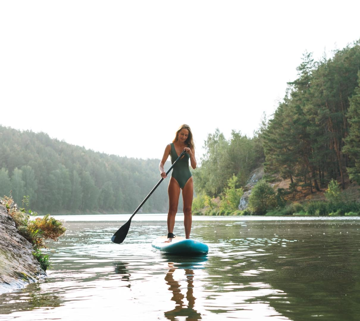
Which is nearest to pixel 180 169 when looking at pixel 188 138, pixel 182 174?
pixel 182 174

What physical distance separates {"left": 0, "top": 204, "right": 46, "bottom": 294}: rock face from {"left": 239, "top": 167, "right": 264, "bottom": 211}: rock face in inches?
2439

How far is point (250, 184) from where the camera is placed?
78.9 metres

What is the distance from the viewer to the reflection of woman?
13.5 ft

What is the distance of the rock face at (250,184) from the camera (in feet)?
227

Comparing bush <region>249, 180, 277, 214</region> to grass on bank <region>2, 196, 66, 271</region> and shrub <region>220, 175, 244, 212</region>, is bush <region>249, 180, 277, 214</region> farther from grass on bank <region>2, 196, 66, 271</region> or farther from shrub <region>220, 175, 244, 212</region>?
grass on bank <region>2, 196, 66, 271</region>

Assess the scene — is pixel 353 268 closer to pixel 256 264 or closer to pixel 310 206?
pixel 256 264

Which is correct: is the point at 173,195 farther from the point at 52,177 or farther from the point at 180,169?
the point at 52,177

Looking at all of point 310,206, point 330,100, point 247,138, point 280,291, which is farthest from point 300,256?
point 247,138

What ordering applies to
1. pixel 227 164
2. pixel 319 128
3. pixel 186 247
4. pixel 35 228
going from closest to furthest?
pixel 35 228, pixel 186 247, pixel 319 128, pixel 227 164

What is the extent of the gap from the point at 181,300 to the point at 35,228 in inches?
190

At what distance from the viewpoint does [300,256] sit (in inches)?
349

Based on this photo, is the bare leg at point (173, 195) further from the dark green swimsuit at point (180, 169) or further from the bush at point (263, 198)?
the bush at point (263, 198)

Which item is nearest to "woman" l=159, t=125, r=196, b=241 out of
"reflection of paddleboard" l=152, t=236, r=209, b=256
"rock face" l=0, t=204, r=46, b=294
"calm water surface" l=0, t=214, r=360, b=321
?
"reflection of paddleboard" l=152, t=236, r=209, b=256

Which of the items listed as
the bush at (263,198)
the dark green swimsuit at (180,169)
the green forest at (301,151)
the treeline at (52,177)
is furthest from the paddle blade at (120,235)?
the treeline at (52,177)
